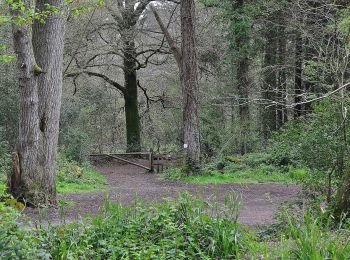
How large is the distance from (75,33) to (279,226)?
53.7 feet

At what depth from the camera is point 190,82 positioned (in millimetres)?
17984

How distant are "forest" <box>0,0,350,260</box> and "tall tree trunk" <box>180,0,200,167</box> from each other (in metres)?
0.05

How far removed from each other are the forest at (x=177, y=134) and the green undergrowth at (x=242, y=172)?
0.29ft

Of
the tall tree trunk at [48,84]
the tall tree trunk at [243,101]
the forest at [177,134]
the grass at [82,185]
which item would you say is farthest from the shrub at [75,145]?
the tall tree trunk at [48,84]

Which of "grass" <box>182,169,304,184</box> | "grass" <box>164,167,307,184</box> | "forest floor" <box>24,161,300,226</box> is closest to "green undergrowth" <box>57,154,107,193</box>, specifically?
"forest floor" <box>24,161,300,226</box>

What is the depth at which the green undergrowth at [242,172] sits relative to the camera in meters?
17.4

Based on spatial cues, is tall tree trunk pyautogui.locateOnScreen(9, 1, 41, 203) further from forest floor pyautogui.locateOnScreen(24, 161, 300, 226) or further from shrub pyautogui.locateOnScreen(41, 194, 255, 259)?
shrub pyautogui.locateOnScreen(41, 194, 255, 259)

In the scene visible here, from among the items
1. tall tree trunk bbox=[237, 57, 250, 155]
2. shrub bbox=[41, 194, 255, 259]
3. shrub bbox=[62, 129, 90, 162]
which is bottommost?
shrub bbox=[41, 194, 255, 259]

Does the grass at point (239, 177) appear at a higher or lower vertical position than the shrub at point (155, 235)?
lower

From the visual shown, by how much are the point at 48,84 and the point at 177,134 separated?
19265 mm

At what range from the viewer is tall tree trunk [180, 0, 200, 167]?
1778cm

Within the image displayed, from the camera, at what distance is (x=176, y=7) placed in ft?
74.5

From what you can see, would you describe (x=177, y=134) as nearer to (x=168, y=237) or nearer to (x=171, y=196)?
(x=171, y=196)

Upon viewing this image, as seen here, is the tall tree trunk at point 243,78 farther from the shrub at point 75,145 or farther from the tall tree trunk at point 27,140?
the tall tree trunk at point 27,140
